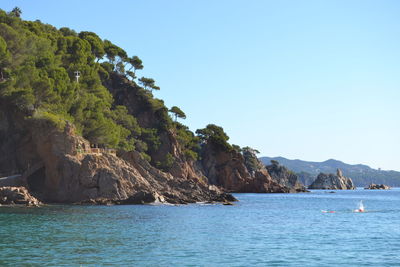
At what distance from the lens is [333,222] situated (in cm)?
5350

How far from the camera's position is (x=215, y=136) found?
152 meters

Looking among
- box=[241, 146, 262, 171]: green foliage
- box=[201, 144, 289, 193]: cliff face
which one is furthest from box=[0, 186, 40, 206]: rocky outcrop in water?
box=[241, 146, 262, 171]: green foliage

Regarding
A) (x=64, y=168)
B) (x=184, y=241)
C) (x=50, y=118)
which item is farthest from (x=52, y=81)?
(x=184, y=241)

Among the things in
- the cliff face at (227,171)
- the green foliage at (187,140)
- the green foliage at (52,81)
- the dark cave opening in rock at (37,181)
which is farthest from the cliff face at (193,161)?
the dark cave opening in rock at (37,181)

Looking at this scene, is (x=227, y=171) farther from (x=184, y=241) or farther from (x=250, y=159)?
(x=184, y=241)

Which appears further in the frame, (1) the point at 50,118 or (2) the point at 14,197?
(1) the point at 50,118

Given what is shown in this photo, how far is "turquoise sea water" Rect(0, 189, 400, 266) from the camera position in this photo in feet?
90.0

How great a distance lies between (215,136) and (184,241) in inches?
4613

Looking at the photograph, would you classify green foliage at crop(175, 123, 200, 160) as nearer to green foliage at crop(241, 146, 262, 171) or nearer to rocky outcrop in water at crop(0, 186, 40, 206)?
green foliage at crop(241, 146, 262, 171)

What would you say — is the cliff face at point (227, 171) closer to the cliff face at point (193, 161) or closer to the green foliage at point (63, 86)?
the cliff face at point (193, 161)

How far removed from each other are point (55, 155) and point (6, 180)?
6.77 m

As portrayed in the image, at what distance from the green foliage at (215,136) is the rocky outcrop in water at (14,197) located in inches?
3630

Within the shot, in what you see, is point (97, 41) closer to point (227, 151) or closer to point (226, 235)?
point (227, 151)

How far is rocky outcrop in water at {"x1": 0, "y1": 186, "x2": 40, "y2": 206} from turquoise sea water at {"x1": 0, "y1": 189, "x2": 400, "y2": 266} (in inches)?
285
